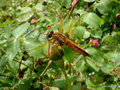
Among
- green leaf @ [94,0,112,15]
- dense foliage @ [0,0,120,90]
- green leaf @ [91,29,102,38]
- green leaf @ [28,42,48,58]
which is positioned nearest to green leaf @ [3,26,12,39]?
dense foliage @ [0,0,120,90]

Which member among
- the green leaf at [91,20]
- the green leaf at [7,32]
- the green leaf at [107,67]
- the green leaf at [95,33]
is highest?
the green leaf at [91,20]

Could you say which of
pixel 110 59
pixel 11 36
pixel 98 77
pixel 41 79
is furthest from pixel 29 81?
pixel 98 77

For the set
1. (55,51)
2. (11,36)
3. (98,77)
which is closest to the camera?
(55,51)

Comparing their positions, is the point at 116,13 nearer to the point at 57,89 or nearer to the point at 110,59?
the point at 110,59

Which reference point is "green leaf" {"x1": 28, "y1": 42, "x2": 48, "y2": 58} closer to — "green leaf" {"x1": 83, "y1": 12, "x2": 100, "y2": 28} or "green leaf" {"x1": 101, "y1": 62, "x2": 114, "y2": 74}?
"green leaf" {"x1": 83, "y1": 12, "x2": 100, "y2": 28}

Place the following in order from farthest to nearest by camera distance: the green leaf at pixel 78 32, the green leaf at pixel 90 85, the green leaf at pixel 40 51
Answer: the green leaf at pixel 90 85 → the green leaf at pixel 78 32 → the green leaf at pixel 40 51

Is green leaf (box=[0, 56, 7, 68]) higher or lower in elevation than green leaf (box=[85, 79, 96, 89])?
higher

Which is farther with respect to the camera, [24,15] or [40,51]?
[24,15]

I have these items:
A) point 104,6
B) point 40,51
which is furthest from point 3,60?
point 104,6

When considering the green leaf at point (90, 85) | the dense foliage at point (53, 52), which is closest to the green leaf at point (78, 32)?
the dense foliage at point (53, 52)

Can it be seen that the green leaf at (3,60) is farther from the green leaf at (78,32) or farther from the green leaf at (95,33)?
the green leaf at (95,33)

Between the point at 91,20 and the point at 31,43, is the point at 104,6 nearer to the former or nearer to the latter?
the point at 91,20
